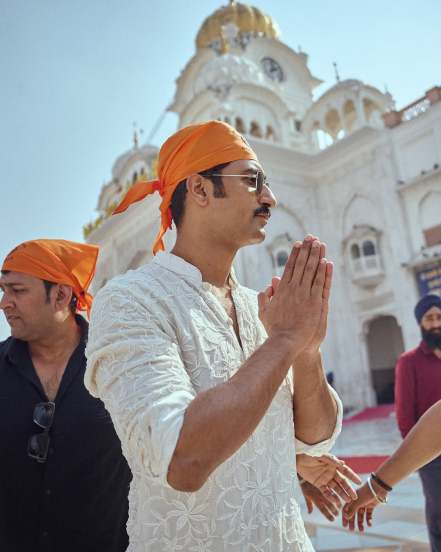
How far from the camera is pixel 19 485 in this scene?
1416 millimetres

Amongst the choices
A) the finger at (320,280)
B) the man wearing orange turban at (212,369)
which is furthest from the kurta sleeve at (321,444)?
the finger at (320,280)

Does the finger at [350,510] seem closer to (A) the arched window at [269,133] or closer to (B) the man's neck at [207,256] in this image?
(B) the man's neck at [207,256]

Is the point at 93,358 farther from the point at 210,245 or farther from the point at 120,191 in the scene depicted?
the point at 120,191

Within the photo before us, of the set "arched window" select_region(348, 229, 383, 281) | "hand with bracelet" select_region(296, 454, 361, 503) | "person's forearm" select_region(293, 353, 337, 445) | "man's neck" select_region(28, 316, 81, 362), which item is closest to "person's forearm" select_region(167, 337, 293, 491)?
"person's forearm" select_region(293, 353, 337, 445)

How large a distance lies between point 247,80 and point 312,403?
15260 mm

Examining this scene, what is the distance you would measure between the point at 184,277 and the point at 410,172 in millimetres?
12279

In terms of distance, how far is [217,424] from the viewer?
0.69 metres

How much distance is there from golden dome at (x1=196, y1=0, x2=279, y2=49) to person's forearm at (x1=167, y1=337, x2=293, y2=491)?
21.1 metres

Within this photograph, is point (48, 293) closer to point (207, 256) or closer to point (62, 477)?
point (62, 477)

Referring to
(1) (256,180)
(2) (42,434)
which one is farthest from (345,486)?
(2) (42,434)

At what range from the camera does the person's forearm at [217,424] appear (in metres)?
0.69

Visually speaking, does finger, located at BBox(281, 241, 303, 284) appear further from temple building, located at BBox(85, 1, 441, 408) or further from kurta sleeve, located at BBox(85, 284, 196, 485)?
temple building, located at BBox(85, 1, 441, 408)

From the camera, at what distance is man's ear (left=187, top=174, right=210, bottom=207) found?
112cm

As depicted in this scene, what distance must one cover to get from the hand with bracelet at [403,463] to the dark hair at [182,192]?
902mm
